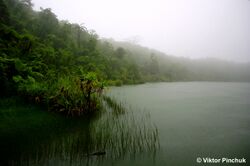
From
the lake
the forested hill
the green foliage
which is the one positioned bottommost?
the lake

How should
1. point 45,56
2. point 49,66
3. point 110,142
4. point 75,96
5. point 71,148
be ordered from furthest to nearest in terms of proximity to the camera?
point 45,56 → point 49,66 → point 75,96 → point 110,142 → point 71,148

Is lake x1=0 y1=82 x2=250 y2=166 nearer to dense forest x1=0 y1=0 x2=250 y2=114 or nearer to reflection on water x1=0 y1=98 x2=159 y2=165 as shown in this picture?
reflection on water x1=0 y1=98 x2=159 y2=165

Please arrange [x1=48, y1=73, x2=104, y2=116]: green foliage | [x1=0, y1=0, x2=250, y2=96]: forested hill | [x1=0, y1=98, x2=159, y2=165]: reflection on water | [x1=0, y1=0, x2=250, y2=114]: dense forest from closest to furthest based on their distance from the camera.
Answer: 1. [x1=0, y1=98, x2=159, y2=165]: reflection on water
2. [x1=48, y1=73, x2=104, y2=116]: green foliage
3. [x1=0, y1=0, x2=250, y2=114]: dense forest
4. [x1=0, y1=0, x2=250, y2=96]: forested hill

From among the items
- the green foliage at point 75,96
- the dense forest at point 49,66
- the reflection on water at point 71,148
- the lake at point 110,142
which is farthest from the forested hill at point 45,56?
the reflection on water at point 71,148

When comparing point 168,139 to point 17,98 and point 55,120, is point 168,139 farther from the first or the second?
point 17,98

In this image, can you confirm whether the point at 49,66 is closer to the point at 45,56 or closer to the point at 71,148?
the point at 45,56

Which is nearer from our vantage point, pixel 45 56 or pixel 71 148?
pixel 71 148

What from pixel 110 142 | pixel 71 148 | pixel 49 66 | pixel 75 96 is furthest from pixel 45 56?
pixel 110 142

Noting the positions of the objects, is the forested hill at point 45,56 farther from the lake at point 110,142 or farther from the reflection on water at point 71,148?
the reflection on water at point 71,148

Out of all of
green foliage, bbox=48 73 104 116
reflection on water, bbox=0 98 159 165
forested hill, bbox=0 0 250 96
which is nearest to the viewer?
reflection on water, bbox=0 98 159 165

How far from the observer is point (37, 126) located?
4699 millimetres

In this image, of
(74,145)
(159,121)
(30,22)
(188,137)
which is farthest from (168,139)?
(30,22)

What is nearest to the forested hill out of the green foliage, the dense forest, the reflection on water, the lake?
the dense forest

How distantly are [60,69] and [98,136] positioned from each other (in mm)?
13452
